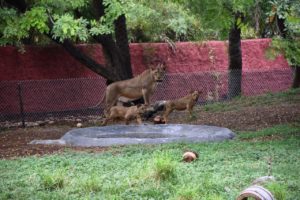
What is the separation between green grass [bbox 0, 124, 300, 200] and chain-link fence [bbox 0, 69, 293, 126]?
31.0 ft

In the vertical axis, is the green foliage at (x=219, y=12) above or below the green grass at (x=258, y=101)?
above

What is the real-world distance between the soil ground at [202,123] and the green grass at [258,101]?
0.40 meters

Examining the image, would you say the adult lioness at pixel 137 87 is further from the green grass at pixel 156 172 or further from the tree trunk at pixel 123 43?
the green grass at pixel 156 172

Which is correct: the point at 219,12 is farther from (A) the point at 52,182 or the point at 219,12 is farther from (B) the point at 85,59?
(A) the point at 52,182

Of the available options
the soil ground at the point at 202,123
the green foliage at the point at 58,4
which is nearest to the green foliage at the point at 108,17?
the green foliage at the point at 58,4

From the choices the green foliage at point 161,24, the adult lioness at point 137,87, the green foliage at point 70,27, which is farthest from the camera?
the green foliage at point 161,24

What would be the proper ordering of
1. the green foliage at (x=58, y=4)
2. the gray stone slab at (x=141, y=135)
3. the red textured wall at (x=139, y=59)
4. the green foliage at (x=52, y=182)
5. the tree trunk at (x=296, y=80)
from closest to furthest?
the green foliage at (x=52, y=182), the gray stone slab at (x=141, y=135), the green foliage at (x=58, y=4), the tree trunk at (x=296, y=80), the red textured wall at (x=139, y=59)

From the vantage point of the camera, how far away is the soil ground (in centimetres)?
1137

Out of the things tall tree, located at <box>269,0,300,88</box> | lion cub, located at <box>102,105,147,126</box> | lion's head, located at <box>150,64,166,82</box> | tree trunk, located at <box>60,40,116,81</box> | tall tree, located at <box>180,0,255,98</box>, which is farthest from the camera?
tree trunk, located at <box>60,40,116,81</box>

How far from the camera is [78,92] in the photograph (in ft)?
66.9

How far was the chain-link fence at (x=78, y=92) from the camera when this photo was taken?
19719 millimetres

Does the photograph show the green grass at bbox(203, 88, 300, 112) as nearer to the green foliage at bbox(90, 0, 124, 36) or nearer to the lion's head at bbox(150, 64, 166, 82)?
the lion's head at bbox(150, 64, 166, 82)

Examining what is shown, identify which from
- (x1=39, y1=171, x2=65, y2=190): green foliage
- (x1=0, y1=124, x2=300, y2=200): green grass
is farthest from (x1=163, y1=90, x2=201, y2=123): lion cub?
(x1=39, y1=171, x2=65, y2=190): green foliage

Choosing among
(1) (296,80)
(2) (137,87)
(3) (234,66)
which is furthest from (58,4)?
(1) (296,80)
